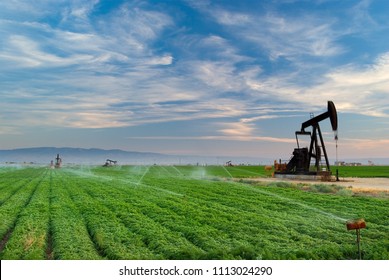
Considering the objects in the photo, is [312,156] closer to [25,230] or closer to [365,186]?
[365,186]

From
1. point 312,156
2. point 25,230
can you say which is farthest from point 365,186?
point 25,230

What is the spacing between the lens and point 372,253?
433 inches

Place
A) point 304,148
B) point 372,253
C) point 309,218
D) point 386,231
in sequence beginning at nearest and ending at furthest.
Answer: point 372,253
point 386,231
point 309,218
point 304,148

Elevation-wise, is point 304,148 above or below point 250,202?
above

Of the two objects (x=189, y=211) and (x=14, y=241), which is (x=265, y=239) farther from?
(x=14, y=241)

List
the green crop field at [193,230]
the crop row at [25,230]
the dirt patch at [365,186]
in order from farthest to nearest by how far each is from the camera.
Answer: the dirt patch at [365,186] < the crop row at [25,230] < the green crop field at [193,230]

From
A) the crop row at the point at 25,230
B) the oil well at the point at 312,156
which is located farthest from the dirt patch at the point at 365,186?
the crop row at the point at 25,230

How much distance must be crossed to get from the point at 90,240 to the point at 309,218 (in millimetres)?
8904

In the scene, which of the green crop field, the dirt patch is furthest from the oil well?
the green crop field

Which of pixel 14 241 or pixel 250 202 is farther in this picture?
pixel 250 202

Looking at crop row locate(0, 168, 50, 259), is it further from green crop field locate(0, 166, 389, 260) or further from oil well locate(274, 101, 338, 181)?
oil well locate(274, 101, 338, 181)

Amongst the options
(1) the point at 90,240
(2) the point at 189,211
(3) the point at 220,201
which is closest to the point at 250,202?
(3) the point at 220,201

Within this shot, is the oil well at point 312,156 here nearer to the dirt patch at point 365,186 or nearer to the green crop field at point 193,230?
the dirt patch at point 365,186

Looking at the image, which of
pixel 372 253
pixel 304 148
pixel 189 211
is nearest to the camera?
pixel 372 253
